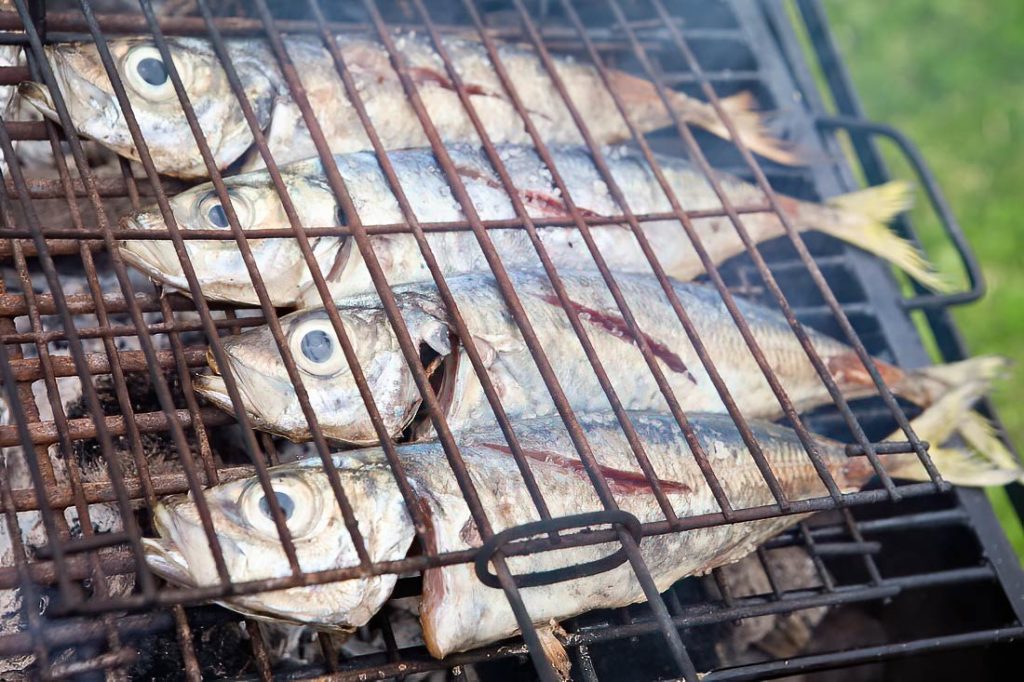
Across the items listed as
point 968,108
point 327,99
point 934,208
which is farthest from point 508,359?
point 968,108

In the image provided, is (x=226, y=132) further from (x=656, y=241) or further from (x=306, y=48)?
(x=656, y=241)

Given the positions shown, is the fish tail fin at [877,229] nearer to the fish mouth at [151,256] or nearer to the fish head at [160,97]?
the fish head at [160,97]

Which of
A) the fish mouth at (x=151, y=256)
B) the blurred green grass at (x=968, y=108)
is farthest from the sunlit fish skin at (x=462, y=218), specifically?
the blurred green grass at (x=968, y=108)

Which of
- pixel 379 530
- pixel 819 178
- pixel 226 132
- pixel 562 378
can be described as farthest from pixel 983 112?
pixel 379 530

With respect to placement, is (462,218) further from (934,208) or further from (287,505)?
Answer: (934,208)

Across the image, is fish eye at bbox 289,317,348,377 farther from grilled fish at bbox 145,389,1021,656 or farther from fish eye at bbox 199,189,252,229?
fish eye at bbox 199,189,252,229

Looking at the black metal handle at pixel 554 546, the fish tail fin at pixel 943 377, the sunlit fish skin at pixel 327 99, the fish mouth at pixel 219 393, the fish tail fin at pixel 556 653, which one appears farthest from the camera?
the fish tail fin at pixel 943 377
